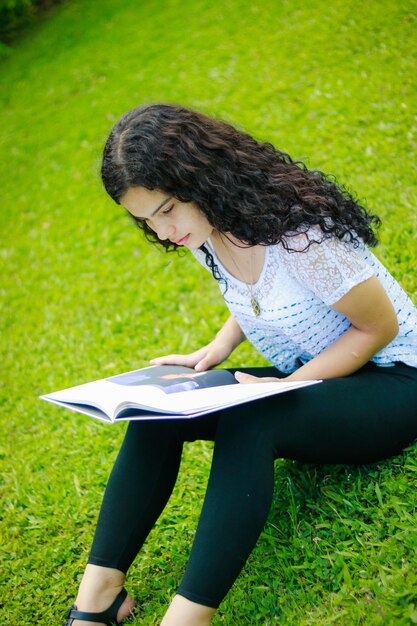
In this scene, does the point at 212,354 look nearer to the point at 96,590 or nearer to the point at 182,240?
the point at 182,240

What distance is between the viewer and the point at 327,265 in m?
1.92

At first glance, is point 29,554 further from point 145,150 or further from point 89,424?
point 145,150

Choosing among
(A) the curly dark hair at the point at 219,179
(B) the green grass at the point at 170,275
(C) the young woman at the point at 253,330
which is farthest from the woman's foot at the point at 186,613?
(A) the curly dark hair at the point at 219,179

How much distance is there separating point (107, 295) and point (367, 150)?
2.09 metres

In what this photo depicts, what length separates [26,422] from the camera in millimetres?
3814

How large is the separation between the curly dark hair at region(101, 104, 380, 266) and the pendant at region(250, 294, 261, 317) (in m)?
0.19

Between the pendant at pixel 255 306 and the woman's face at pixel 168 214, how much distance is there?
0.87ft

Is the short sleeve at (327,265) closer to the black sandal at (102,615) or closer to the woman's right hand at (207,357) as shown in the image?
the woman's right hand at (207,357)

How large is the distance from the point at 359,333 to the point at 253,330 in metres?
0.42

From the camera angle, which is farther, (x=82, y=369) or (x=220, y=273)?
(x=82, y=369)

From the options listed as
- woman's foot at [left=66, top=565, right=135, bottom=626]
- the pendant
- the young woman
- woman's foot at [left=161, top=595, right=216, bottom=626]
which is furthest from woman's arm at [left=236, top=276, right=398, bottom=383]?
woman's foot at [left=66, top=565, right=135, bottom=626]

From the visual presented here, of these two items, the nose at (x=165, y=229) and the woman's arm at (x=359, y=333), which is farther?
the nose at (x=165, y=229)

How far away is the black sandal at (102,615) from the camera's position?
209cm

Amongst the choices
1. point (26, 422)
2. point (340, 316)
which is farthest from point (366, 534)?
point (26, 422)
